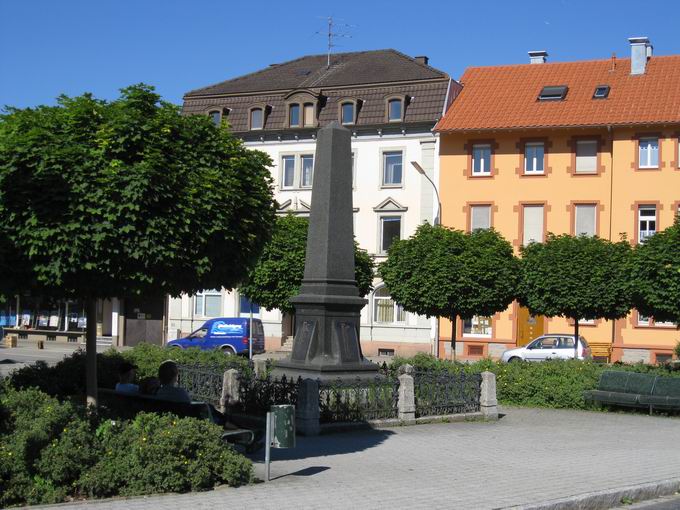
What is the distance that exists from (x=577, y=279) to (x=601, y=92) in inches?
637

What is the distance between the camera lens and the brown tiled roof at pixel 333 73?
1842 inches

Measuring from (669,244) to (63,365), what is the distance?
46.2 ft

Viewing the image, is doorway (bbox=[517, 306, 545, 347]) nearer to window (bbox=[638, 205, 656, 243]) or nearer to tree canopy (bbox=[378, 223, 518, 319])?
window (bbox=[638, 205, 656, 243])

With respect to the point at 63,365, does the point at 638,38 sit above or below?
above

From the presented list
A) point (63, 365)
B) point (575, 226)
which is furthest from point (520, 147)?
point (63, 365)

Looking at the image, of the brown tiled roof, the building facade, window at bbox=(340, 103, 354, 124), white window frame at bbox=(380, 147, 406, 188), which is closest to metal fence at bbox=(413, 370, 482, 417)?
the building facade

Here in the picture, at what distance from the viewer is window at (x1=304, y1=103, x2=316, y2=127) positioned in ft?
155

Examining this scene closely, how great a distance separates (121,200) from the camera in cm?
1029

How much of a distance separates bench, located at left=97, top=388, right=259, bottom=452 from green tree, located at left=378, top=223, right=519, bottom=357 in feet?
60.3

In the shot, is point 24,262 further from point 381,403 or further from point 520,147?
point 520,147

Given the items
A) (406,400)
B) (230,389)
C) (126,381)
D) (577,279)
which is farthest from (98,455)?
(577,279)

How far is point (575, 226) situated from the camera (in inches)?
1656

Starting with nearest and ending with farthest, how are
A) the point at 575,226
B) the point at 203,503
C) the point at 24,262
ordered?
the point at 203,503 → the point at 24,262 → the point at 575,226

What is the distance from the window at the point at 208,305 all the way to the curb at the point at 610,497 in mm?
39587
